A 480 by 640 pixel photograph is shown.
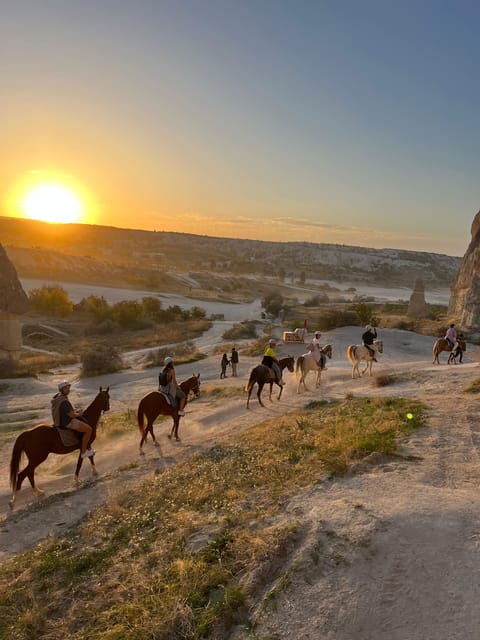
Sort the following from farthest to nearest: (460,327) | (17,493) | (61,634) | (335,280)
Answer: (335,280) < (460,327) < (17,493) < (61,634)

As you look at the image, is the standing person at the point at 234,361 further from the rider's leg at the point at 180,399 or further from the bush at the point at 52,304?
the bush at the point at 52,304

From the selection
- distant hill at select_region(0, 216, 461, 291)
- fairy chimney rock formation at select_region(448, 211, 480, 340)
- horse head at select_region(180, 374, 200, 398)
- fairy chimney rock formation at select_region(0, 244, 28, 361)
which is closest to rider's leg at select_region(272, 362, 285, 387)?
horse head at select_region(180, 374, 200, 398)

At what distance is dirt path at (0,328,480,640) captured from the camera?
179 inches

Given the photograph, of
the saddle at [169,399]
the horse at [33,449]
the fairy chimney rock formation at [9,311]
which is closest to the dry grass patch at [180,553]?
the horse at [33,449]

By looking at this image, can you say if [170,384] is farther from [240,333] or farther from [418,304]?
[418,304]

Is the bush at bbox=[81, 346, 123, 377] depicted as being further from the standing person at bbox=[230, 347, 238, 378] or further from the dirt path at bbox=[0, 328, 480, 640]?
the dirt path at bbox=[0, 328, 480, 640]

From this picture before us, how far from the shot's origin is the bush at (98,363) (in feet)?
84.2

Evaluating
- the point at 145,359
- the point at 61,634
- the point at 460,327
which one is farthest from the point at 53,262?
the point at 61,634

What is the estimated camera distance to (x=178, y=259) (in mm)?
143250

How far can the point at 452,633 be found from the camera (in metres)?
4.30

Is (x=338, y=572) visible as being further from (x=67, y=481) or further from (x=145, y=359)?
(x=145, y=359)

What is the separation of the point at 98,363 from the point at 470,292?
26.9 meters

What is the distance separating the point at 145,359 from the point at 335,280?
330 ft

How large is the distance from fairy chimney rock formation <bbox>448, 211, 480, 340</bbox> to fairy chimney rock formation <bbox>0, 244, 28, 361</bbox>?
30.1 m
